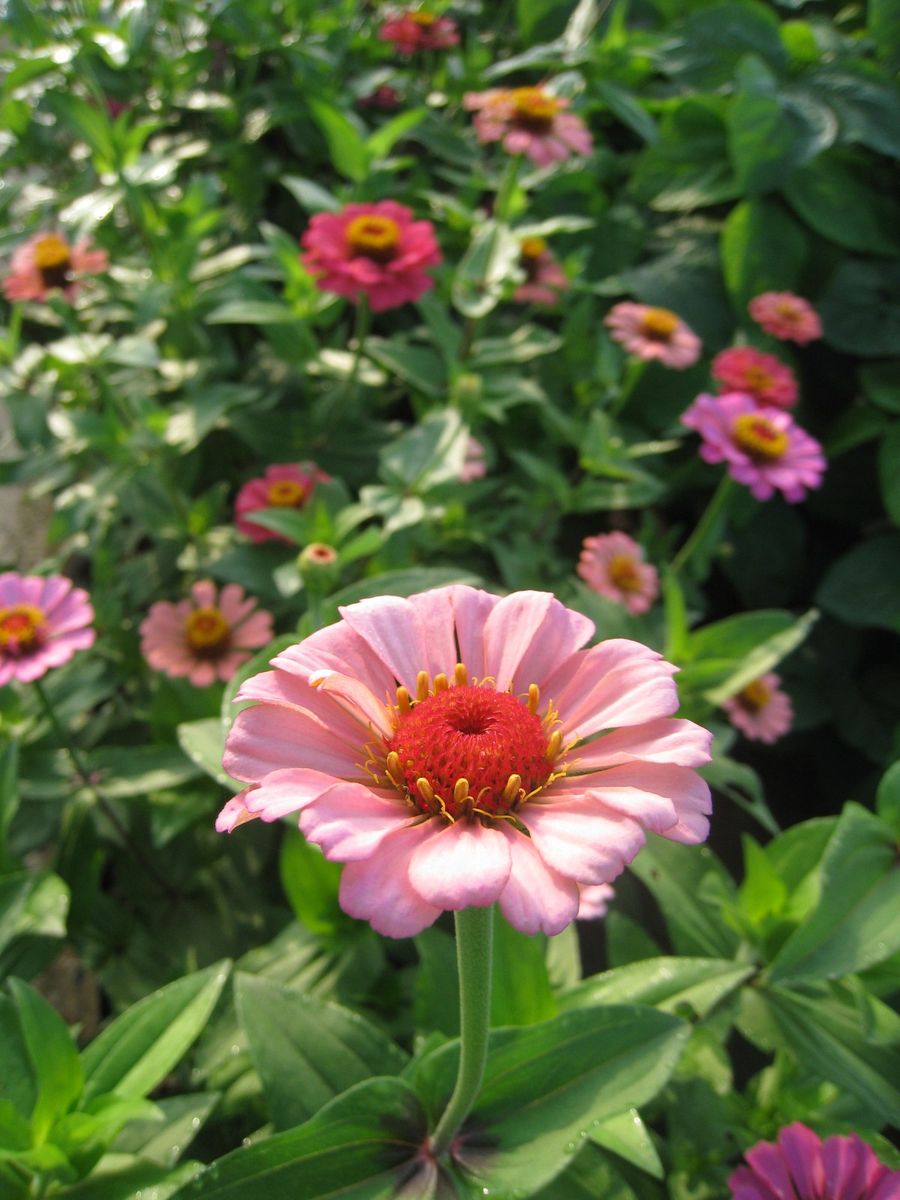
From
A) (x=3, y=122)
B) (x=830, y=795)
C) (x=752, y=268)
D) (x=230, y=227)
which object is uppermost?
(x=3, y=122)

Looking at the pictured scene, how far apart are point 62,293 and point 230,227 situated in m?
0.48

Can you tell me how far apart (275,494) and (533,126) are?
0.68 metres

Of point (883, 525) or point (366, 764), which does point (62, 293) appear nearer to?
point (366, 764)

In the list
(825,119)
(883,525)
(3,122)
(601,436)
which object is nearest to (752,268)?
(825,119)

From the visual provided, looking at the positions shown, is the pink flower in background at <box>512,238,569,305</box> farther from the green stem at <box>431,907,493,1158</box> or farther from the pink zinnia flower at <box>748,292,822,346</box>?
the green stem at <box>431,907,493,1158</box>

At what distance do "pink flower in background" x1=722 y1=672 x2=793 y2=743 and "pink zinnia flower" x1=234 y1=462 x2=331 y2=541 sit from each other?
1.91ft

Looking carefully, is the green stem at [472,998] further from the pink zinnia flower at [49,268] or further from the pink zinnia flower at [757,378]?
the pink zinnia flower at [49,268]

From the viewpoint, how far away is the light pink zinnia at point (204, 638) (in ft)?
3.37

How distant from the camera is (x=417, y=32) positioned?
166 cm

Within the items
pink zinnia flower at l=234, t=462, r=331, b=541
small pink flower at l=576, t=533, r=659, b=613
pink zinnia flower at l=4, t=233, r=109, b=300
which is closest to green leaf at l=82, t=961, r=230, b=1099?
pink zinnia flower at l=234, t=462, r=331, b=541

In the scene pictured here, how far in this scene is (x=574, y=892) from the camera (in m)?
0.36

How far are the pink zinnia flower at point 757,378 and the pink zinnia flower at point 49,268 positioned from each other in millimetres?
882

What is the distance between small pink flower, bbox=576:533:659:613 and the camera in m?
1.18

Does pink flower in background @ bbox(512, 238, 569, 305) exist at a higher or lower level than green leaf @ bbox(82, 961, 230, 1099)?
higher
